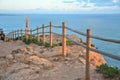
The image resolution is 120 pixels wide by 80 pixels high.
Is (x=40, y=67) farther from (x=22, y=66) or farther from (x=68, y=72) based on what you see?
(x=68, y=72)

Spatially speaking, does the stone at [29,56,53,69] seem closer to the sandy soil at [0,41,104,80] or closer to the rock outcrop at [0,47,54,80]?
the rock outcrop at [0,47,54,80]

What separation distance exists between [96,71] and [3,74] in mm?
2686

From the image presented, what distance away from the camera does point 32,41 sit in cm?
1928

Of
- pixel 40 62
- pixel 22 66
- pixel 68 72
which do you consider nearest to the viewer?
pixel 68 72

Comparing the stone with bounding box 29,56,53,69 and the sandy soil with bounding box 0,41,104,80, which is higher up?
the stone with bounding box 29,56,53,69

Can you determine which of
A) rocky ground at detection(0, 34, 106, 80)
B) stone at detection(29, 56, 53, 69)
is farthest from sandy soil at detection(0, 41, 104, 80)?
stone at detection(29, 56, 53, 69)

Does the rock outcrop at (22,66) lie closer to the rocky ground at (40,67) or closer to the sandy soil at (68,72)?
the rocky ground at (40,67)

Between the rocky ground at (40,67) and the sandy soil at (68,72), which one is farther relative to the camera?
the rocky ground at (40,67)

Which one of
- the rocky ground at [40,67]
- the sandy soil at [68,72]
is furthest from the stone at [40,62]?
the sandy soil at [68,72]

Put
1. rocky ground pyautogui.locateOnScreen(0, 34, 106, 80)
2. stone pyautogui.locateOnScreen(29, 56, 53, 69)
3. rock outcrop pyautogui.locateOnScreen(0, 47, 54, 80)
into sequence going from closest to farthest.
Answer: rocky ground pyautogui.locateOnScreen(0, 34, 106, 80), rock outcrop pyautogui.locateOnScreen(0, 47, 54, 80), stone pyautogui.locateOnScreen(29, 56, 53, 69)

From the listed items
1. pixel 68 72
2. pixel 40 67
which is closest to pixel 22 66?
pixel 40 67

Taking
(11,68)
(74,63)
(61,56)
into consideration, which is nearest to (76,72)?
(74,63)

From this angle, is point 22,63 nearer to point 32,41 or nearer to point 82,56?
point 82,56

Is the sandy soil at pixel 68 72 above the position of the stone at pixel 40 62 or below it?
below
